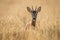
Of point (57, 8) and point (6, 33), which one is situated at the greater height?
point (57, 8)

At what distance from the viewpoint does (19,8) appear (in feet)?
14.5

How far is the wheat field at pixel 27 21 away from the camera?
157 inches

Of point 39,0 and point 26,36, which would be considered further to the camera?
point 39,0

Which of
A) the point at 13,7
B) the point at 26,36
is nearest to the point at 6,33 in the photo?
the point at 26,36

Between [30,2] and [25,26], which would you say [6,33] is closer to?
[25,26]

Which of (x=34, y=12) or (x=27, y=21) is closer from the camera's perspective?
Result: (x=34, y=12)

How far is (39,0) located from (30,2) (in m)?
0.15

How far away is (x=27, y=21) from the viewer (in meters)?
4.22

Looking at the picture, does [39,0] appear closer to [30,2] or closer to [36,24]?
[30,2]

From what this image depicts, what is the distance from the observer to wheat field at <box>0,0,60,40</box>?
4.00m

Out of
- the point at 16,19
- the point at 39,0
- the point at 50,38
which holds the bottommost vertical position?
the point at 50,38

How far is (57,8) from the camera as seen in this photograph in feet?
14.5

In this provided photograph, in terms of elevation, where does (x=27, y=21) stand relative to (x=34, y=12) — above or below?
below

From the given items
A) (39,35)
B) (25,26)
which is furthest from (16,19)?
(39,35)
